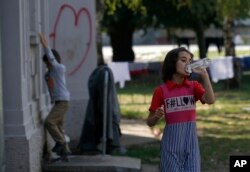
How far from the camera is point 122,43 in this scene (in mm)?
42250

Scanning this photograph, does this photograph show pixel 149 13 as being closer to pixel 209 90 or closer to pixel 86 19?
pixel 86 19

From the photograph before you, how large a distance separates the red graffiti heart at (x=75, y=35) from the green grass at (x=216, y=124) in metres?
1.83

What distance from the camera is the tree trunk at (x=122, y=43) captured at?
41.7 meters

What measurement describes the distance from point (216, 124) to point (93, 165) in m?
7.41

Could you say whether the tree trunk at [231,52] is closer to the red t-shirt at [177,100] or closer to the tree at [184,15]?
the tree at [184,15]

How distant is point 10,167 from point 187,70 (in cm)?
276

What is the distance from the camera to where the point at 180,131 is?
6785mm

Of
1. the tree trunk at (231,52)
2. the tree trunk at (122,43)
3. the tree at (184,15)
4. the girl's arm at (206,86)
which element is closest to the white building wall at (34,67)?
the girl's arm at (206,86)

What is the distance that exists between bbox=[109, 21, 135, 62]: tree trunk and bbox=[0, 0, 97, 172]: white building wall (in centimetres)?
2753

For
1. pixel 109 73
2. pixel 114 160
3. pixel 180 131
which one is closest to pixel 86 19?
pixel 109 73

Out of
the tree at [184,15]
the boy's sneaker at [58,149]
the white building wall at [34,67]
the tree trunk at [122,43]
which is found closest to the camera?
the white building wall at [34,67]

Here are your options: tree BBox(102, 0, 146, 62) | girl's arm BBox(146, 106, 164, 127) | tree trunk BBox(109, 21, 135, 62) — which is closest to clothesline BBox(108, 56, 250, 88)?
tree BBox(102, 0, 146, 62)

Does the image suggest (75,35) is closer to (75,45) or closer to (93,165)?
(75,45)

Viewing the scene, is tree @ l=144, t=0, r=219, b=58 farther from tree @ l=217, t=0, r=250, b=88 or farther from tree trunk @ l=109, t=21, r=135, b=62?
tree @ l=217, t=0, r=250, b=88
